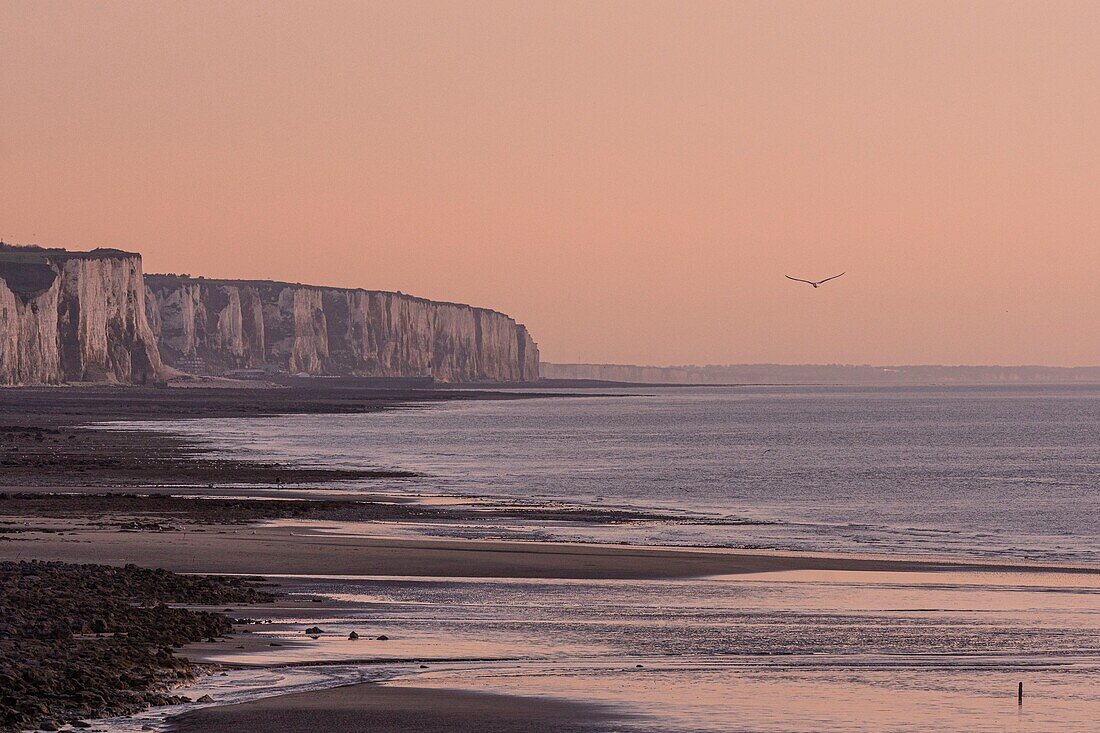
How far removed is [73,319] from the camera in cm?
17388

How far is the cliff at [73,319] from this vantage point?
535ft

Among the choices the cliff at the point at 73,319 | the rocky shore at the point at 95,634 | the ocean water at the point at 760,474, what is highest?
the cliff at the point at 73,319

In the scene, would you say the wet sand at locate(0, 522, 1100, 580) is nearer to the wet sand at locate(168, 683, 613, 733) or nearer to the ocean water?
the ocean water

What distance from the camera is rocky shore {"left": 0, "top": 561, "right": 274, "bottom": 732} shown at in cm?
1214

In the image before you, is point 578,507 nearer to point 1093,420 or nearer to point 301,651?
point 301,651

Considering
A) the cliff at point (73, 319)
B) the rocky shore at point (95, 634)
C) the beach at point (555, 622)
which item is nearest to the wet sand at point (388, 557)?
the beach at point (555, 622)

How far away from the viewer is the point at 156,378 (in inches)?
7505

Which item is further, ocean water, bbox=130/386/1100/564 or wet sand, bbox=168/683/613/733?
ocean water, bbox=130/386/1100/564

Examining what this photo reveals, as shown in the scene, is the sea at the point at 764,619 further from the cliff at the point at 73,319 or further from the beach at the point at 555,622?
the cliff at the point at 73,319

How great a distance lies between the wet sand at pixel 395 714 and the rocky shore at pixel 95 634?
0.73 metres

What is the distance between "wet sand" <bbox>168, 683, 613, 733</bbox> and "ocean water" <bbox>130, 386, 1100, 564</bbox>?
1672 centimetres

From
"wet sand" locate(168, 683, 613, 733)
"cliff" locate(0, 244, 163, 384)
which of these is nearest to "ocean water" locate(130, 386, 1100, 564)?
"wet sand" locate(168, 683, 613, 733)

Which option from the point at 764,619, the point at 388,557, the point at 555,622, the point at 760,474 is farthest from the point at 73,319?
the point at 764,619

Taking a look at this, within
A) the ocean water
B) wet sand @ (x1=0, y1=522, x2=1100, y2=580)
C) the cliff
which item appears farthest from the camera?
the cliff
